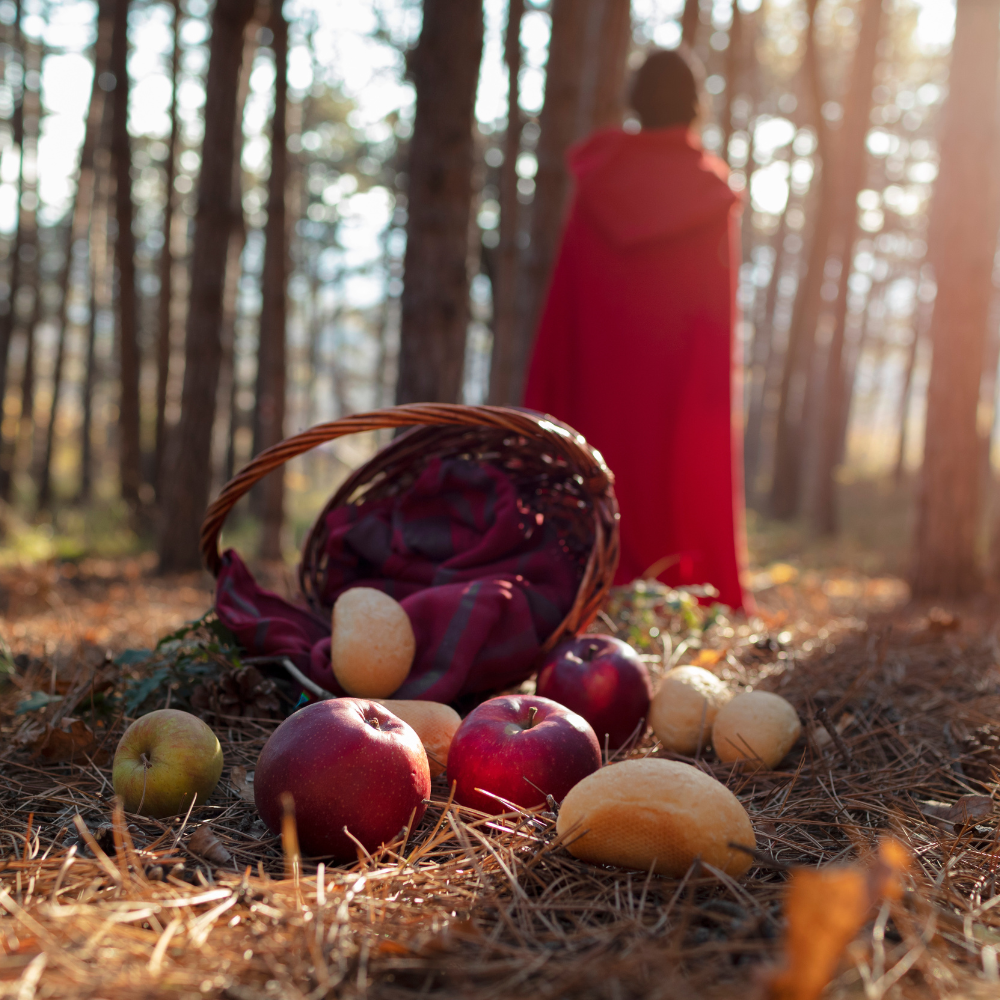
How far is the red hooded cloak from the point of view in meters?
3.74

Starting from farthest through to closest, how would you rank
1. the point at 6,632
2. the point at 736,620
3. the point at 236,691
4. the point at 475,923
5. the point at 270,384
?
the point at 270,384, the point at 736,620, the point at 6,632, the point at 236,691, the point at 475,923

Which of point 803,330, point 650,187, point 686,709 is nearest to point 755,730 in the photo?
point 686,709

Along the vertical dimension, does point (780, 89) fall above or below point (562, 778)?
above

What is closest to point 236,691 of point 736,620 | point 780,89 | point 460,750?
point 460,750

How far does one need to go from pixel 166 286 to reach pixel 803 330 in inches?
328

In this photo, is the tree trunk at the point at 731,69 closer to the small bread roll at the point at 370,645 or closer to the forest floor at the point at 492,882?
the forest floor at the point at 492,882

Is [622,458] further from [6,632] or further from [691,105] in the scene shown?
[6,632]

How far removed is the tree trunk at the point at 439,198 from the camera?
393 centimetres

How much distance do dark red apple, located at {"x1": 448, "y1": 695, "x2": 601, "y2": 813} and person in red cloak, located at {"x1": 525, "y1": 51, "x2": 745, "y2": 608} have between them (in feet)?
7.26

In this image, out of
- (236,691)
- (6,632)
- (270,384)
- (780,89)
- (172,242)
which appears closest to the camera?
(236,691)

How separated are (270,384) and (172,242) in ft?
15.6

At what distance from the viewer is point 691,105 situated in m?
3.74

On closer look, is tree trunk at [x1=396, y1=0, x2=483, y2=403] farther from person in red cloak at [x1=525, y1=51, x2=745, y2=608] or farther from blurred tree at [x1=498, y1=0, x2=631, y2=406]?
blurred tree at [x1=498, y1=0, x2=631, y2=406]

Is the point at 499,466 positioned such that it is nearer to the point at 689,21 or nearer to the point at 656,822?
the point at 656,822
